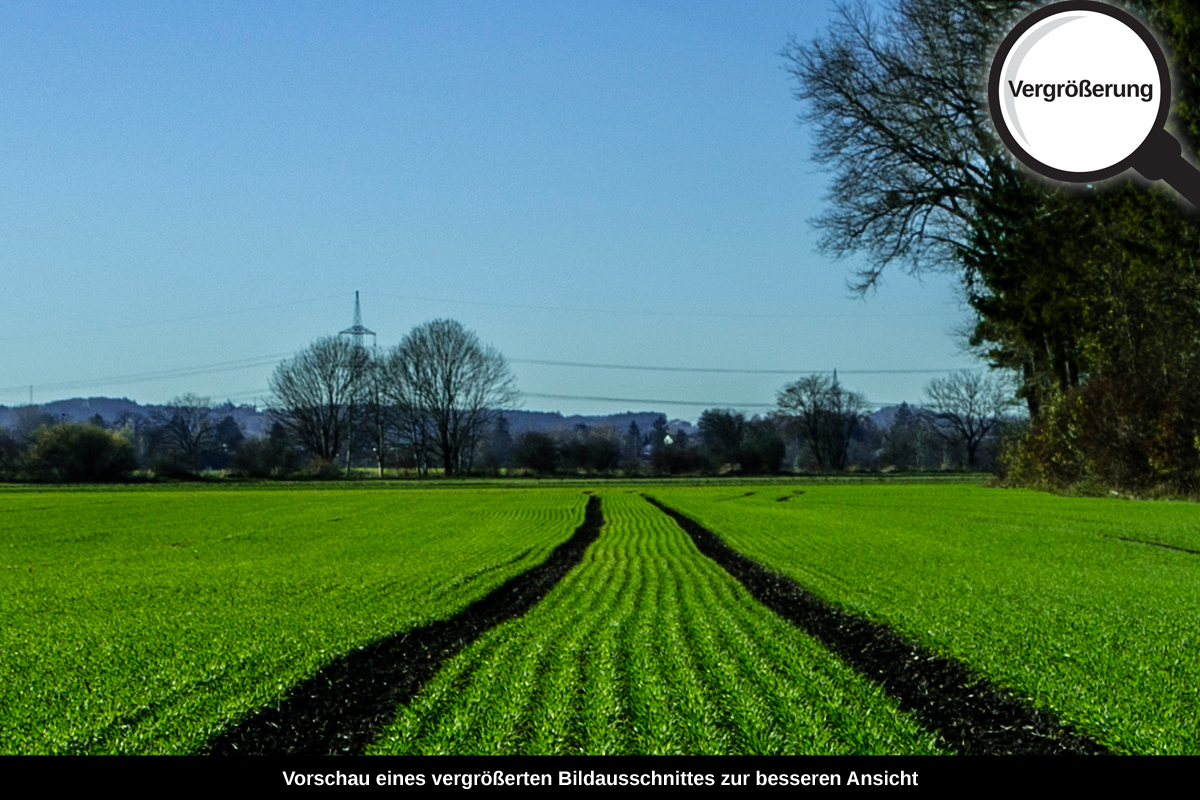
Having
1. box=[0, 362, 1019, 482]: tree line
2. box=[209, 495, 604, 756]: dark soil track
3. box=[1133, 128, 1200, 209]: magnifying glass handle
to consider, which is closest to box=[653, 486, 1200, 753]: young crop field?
box=[1133, 128, 1200, 209]: magnifying glass handle

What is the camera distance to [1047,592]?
566 inches

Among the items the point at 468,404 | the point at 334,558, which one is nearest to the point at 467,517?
the point at 334,558

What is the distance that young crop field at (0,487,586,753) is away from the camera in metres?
7.79

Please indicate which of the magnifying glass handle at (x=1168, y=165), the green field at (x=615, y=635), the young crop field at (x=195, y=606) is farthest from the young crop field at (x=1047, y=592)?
the young crop field at (x=195, y=606)

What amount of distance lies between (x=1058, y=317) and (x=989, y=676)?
126ft

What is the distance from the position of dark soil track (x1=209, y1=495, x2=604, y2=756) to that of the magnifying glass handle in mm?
6329

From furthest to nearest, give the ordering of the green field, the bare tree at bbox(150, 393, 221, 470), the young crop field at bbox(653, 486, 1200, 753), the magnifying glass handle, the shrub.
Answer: the bare tree at bbox(150, 393, 221, 470) < the shrub < the young crop field at bbox(653, 486, 1200, 753) < the green field < the magnifying glass handle

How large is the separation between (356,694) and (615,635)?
3485 millimetres

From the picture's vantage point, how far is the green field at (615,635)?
23.6 feet

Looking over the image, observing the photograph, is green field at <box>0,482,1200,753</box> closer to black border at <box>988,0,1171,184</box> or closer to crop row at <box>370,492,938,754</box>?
crop row at <box>370,492,938,754</box>

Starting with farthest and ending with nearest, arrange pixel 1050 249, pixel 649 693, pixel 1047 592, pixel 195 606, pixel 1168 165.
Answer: pixel 1050 249 → pixel 195 606 → pixel 1047 592 → pixel 649 693 → pixel 1168 165

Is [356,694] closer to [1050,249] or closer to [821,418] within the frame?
[1050,249]

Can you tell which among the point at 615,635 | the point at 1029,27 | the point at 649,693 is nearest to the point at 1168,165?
the point at 1029,27

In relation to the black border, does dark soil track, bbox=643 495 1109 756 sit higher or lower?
lower
